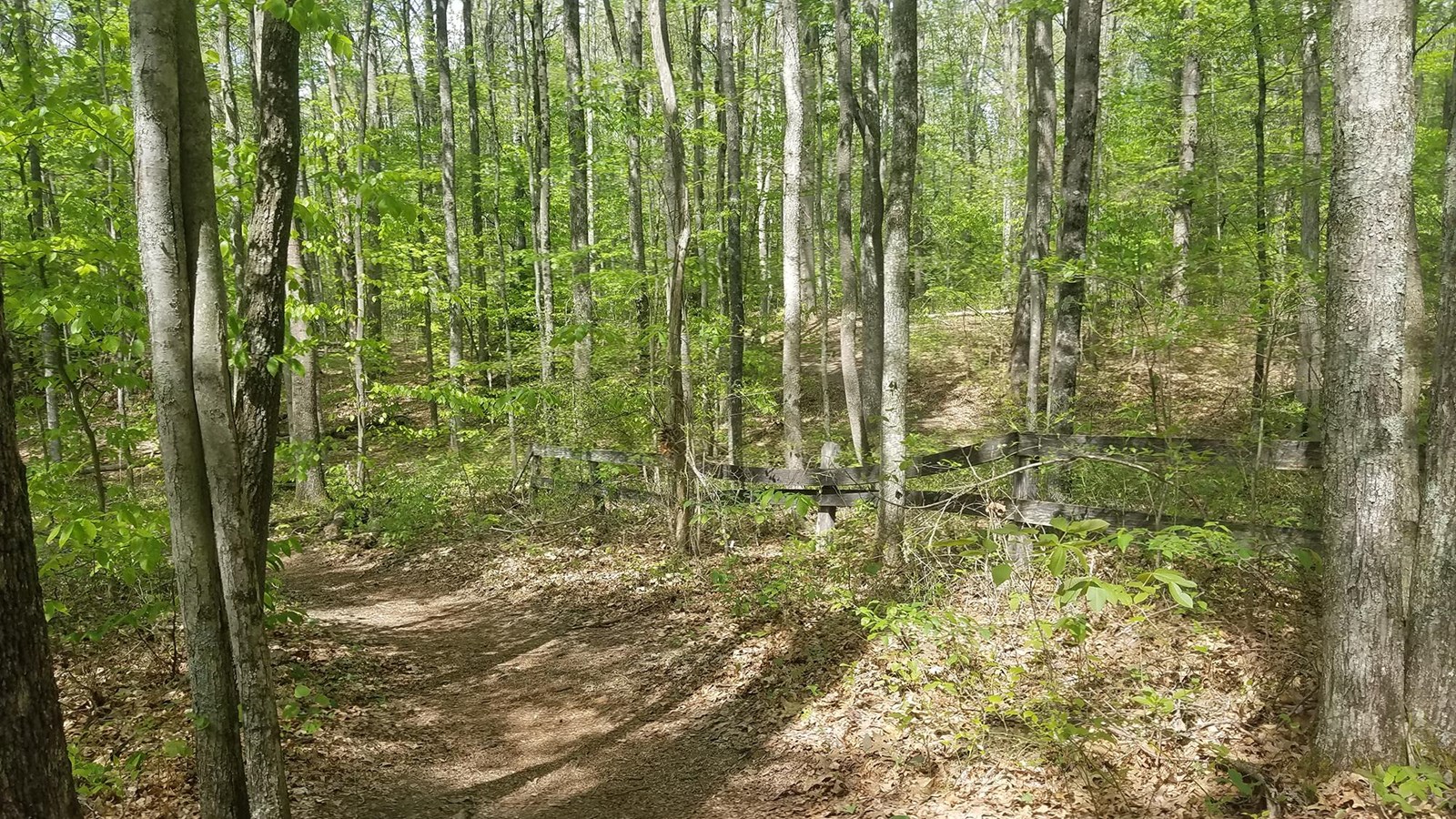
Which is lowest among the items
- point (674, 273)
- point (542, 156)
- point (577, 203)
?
point (674, 273)

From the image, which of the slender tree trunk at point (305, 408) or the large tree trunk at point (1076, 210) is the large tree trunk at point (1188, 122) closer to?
the large tree trunk at point (1076, 210)

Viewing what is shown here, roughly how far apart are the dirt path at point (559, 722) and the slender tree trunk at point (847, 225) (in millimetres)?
4979

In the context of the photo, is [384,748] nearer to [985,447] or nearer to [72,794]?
[72,794]

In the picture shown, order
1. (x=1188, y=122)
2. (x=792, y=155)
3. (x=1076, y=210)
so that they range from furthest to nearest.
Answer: (x=1188, y=122) → (x=792, y=155) → (x=1076, y=210)

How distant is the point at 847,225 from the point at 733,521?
734cm

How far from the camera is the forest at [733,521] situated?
364 cm

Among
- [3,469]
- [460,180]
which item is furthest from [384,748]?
[460,180]

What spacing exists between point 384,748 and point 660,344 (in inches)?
237

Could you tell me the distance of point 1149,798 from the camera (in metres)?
4.02

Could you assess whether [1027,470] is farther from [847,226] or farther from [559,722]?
[847,226]

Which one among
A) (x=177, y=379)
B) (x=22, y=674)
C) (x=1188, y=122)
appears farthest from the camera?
(x=1188, y=122)

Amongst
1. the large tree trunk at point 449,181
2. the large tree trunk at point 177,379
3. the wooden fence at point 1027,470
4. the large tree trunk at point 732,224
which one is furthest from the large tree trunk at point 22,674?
the large tree trunk at point 449,181

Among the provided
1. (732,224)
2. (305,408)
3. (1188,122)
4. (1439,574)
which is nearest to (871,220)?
(732,224)

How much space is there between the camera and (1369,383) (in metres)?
3.69
